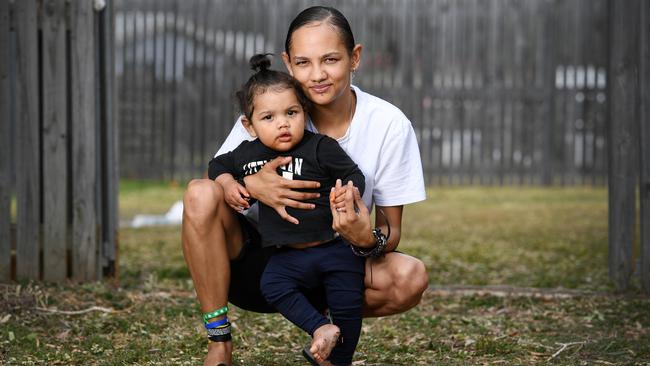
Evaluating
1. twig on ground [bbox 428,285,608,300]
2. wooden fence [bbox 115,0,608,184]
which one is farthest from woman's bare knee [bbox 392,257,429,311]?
wooden fence [bbox 115,0,608,184]

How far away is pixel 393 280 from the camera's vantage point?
3807 mm

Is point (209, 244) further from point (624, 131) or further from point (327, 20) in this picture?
point (624, 131)

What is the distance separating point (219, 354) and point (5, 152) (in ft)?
7.98

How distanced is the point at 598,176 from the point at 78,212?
8.82m

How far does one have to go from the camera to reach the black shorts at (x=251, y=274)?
387 centimetres

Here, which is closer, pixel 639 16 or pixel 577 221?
pixel 639 16

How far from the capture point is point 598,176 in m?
13.1

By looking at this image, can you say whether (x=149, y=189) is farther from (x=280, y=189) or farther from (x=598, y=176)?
(x=280, y=189)

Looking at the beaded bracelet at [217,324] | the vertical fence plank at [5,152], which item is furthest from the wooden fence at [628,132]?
the vertical fence plank at [5,152]

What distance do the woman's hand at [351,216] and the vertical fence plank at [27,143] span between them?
2.69 metres

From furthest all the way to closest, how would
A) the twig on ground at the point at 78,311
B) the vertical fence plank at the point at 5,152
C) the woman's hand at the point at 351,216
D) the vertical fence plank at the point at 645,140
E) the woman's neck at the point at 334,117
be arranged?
the vertical fence plank at the point at 645,140 < the vertical fence plank at the point at 5,152 < the twig on ground at the point at 78,311 < the woman's neck at the point at 334,117 < the woman's hand at the point at 351,216

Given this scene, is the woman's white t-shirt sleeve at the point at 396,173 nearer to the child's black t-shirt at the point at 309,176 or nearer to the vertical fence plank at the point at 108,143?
the child's black t-shirt at the point at 309,176

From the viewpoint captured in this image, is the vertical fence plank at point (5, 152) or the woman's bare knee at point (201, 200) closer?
the woman's bare knee at point (201, 200)

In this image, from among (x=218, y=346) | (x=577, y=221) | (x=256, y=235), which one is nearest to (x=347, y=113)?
(x=256, y=235)
